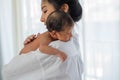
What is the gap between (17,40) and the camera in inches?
90.0

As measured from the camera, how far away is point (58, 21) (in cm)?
80

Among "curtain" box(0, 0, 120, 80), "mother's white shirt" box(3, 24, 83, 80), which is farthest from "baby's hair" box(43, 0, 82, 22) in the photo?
"curtain" box(0, 0, 120, 80)

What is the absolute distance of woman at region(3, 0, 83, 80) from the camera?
759 millimetres

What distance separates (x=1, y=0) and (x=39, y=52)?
1.61m

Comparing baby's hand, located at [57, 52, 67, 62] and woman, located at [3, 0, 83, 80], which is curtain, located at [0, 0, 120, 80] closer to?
woman, located at [3, 0, 83, 80]

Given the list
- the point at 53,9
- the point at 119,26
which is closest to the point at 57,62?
the point at 53,9

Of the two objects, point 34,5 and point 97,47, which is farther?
point 34,5

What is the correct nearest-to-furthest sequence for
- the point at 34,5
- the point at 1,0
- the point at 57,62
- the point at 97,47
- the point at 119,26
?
the point at 57,62 < the point at 119,26 < the point at 97,47 < the point at 34,5 < the point at 1,0

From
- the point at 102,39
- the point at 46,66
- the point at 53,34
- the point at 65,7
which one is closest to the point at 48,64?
the point at 46,66

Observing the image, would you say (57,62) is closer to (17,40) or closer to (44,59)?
(44,59)

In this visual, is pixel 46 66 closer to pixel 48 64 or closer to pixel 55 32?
pixel 48 64

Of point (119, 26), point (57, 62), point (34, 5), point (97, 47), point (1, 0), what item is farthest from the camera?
point (1, 0)

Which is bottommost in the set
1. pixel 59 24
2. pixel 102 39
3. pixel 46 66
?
pixel 102 39

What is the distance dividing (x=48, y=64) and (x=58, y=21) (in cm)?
16
